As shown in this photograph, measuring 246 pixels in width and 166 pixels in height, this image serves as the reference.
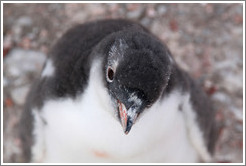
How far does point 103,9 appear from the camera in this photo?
197 cm

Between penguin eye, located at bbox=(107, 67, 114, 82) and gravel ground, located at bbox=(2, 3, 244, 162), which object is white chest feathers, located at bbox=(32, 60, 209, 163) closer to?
penguin eye, located at bbox=(107, 67, 114, 82)

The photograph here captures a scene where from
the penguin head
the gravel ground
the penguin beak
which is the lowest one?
the penguin beak

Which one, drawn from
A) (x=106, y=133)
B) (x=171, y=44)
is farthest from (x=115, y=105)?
(x=171, y=44)

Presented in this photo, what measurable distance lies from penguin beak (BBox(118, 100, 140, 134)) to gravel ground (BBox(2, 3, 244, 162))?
974 mm

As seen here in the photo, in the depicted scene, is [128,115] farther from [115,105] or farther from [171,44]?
[171,44]

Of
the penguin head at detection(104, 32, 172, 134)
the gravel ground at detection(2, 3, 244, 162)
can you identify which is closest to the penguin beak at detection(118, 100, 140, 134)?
the penguin head at detection(104, 32, 172, 134)

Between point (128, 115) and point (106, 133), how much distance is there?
295 mm

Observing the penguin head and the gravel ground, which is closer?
the penguin head

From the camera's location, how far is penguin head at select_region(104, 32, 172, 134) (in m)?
0.93

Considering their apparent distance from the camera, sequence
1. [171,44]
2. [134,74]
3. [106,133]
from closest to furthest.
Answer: [134,74] → [106,133] → [171,44]

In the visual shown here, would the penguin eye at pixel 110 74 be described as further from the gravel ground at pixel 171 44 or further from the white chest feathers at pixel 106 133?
the gravel ground at pixel 171 44

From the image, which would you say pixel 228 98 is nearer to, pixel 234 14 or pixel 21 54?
pixel 234 14

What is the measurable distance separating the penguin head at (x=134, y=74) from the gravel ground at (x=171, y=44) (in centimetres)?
94

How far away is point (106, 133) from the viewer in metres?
1.24
